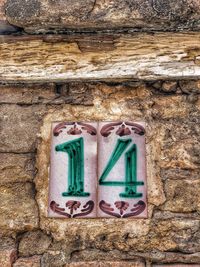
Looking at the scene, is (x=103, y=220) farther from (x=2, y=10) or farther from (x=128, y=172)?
(x=2, y=10)

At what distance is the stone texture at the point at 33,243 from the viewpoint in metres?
1.64

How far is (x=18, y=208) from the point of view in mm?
1678

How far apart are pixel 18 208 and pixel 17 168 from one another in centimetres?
17

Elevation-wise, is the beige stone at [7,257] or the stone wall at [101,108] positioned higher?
the stone wall at [101,108]

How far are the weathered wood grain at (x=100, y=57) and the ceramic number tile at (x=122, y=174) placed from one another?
10.2 inches

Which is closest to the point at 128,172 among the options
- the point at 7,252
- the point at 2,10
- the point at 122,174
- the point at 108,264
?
the point at 122,174

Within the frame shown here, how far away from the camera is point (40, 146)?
1712 millimetres

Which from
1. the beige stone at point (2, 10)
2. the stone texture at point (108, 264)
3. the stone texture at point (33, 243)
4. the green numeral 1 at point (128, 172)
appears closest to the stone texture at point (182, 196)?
the green numeral 1 at point (128, 172)

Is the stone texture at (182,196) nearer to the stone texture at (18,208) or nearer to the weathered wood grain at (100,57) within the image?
the weathered wood grain at (100,57)

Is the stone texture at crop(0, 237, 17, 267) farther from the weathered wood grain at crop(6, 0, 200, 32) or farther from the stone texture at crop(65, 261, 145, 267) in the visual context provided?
the weathered wood grain at crop(6, 0, 200, 32)

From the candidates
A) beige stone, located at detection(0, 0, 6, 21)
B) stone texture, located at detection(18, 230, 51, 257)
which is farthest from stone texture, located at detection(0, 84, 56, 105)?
stone texture, located at detection(18, 230, 51, 257)

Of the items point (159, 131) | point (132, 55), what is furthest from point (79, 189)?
point (132, 55)

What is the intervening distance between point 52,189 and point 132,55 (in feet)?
2.12

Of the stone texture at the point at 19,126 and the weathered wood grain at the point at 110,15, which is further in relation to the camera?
the stone texture at the point at 19,126
